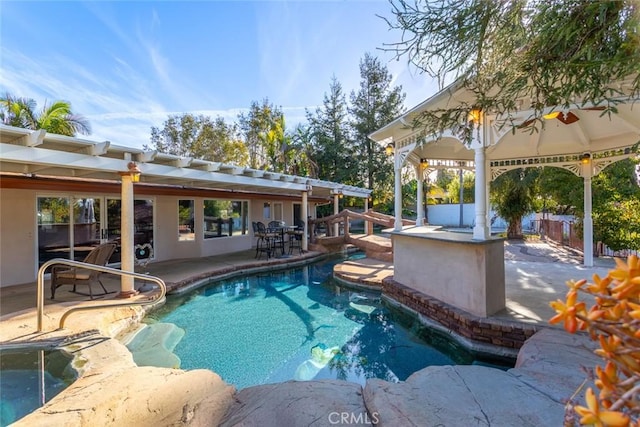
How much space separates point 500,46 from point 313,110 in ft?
85.8

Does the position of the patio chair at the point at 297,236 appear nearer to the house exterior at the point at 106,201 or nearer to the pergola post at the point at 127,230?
the house exterior at the point at 106,201

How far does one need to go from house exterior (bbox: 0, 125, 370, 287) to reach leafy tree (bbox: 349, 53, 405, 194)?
1457cm

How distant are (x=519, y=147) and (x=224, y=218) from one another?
10.8m

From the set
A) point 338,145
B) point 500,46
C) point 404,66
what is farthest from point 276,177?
point 338,145

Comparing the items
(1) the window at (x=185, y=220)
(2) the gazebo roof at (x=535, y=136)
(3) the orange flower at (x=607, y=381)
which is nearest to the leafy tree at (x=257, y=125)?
(1) the window at (x=185, y=220)

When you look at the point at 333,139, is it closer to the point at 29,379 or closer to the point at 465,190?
the point at 465,190

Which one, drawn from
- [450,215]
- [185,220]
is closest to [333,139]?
[450,215]

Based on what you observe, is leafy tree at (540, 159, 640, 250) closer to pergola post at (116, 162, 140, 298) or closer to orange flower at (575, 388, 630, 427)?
orange flower at (575, 388, 630, 427)

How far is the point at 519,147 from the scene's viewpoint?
802cm

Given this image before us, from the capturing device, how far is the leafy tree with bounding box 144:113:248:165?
21.6 meters

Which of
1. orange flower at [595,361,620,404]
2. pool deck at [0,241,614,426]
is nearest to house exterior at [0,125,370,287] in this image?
pool deck at [0,241,614,426]

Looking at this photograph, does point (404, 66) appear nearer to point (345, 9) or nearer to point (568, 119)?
point (345, 9)

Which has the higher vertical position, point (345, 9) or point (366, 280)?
point (345, 9)

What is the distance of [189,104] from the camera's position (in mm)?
22844
